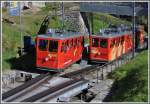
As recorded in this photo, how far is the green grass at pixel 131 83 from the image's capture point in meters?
17.7

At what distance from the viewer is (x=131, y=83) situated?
2069cm

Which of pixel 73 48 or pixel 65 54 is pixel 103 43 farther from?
pixel 65 54

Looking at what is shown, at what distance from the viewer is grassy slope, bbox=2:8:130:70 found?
29.8 m

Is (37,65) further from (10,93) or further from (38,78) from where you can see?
(10,93)

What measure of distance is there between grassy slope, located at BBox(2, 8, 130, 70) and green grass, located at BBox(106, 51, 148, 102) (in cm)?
682

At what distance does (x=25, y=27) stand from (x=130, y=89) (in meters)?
19.7

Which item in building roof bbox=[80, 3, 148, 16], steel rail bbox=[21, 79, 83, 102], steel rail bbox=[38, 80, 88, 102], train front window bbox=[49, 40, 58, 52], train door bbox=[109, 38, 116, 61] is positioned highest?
building roof bbox=[80, 3, 148, 16]

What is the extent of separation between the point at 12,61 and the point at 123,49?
925cm

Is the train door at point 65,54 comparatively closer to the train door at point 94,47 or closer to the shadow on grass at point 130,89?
the train door at point 94,47

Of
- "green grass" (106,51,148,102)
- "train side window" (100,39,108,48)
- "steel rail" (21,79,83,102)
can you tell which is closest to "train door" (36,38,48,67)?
"steel rail" (21,79,83,102)

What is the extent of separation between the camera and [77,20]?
4238 cm

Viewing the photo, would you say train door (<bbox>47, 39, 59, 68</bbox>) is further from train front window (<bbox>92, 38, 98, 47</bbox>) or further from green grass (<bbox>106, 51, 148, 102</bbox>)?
train front window (<bbox>92, 38, 98, 47</bbox>)

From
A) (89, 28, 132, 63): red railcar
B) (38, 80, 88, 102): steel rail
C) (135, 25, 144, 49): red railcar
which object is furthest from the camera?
(135, 25, 144, 49): red railcar

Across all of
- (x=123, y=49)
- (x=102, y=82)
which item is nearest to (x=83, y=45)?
(x=123, y=49)
